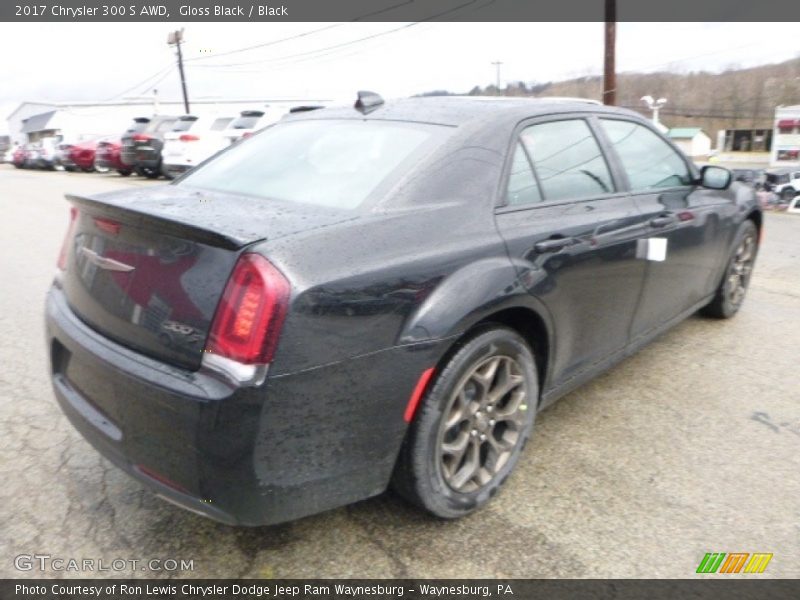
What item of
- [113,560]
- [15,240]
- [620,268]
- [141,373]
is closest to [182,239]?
[141,373]

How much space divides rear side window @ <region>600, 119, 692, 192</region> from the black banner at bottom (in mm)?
1996

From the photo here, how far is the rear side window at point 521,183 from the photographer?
2.63 m

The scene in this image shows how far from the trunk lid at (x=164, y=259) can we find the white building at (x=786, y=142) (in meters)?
62.3

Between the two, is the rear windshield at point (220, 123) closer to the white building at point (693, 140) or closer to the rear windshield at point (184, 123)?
the rear windshield at point (184, 123)

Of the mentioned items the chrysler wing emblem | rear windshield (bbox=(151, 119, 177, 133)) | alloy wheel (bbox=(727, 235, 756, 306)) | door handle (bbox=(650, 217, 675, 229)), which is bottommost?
alloy wheel (bbox=(727, 235, 756, 306))

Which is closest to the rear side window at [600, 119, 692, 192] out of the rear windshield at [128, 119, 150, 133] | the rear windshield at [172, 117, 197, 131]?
the rear windshield at [172, 117, 197, 131]

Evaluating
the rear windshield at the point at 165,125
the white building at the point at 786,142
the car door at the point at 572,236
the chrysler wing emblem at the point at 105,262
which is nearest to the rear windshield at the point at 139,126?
the rear windshield at the point at 165,125

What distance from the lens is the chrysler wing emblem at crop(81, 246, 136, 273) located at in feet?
7.03

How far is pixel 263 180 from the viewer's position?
2.71 metres

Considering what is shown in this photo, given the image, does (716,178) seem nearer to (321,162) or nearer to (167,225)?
(321,162)

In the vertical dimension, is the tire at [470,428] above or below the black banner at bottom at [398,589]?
above

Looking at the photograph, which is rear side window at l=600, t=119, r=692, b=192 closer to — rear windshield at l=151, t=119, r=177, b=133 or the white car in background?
the white car in background

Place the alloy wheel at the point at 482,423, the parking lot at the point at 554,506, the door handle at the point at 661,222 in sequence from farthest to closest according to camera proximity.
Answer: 1. the door handle at the point at 661,222
2. the alloy wheel at the point at 482,423
3. the parking lot at the point at 554,506

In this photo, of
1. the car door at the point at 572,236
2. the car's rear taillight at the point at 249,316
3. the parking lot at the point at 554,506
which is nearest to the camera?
the car's rear taillight at the point at 249,316
